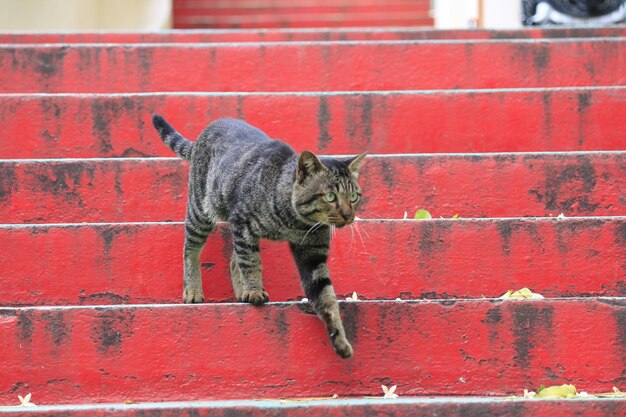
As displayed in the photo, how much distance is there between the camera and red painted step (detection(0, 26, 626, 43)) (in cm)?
714

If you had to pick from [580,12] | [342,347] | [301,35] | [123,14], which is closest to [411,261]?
[342,347]

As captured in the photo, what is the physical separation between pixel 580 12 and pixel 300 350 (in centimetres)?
471

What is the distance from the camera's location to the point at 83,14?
399 inches

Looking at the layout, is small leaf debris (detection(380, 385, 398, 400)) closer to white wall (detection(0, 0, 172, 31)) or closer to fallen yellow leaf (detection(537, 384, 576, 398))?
fallen yellow leaf (detection(537, 384, 576, 398))

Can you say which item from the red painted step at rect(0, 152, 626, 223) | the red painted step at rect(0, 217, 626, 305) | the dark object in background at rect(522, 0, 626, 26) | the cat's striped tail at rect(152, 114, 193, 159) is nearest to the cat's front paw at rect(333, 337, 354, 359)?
the red painted step at rect(0, 217, 626, 305)

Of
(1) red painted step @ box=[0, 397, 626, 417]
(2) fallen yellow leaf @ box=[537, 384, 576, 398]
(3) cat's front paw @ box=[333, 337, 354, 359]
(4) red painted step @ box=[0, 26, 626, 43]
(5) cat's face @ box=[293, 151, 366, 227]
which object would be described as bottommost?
(2) fallen yellow leaf @ box=[537, 384, 576, 398]

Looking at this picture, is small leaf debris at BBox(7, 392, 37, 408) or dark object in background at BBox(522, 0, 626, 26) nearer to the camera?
small leaf debris at BBox(7, 392, 37, 408)

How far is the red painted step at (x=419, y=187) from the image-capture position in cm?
A: 496

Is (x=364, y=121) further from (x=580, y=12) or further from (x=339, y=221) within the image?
(x=580, y=12)

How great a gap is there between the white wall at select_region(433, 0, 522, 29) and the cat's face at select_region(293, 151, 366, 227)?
4665 mm

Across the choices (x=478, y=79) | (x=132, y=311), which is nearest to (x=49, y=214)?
(x=132, y=311)

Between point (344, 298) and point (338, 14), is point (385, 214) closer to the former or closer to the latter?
point (344, 298)

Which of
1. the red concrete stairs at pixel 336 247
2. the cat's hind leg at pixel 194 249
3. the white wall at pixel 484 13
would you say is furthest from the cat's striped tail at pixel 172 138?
the white wall at pixel 484 13

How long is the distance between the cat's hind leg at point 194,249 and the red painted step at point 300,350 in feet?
1.70
